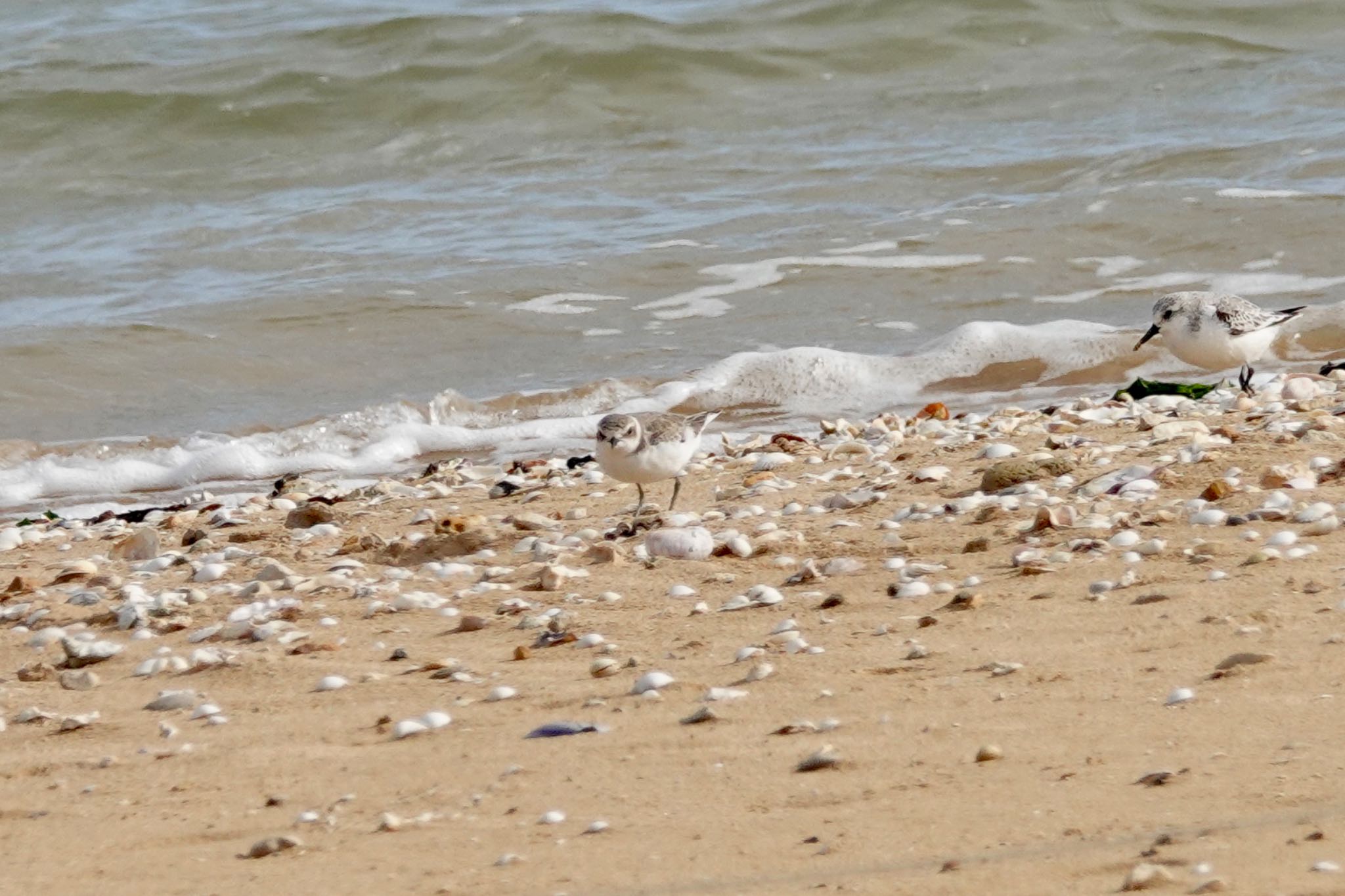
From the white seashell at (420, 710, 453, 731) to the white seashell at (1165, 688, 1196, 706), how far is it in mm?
1756

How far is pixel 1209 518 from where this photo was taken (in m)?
5.29

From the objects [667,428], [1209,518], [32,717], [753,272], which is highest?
[667,428]

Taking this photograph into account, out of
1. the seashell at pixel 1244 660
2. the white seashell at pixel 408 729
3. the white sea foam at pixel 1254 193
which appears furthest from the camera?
the white sea foam at pixel 1254 193

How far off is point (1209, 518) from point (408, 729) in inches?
103

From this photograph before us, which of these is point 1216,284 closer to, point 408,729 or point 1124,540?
point 1124,540

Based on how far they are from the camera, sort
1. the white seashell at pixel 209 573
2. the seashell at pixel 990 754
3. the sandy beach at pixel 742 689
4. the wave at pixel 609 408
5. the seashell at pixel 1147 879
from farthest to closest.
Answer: the wave at pixel 609 408 → the white seashell at pixel 209 573 → the seashell at pixel 990 754 → the sandy beach at pixel 742 689 → the seashell at pixel 1147 879

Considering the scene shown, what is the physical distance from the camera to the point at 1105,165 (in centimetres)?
1401

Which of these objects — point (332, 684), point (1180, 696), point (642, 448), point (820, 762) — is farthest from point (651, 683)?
point (642, 448)

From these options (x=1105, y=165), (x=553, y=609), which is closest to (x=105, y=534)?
(x=553, y=609)

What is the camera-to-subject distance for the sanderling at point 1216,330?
25.9 feet

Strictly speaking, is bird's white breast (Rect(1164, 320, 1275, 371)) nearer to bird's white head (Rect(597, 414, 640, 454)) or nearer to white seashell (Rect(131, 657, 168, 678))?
bird's white head (Rect(597, 414, 640, 454))

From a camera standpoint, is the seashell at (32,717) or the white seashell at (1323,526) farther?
the white seashell at (1323,526)

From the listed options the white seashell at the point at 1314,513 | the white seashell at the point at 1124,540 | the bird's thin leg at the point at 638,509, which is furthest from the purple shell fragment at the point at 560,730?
the white seashell at the point at 1314,513

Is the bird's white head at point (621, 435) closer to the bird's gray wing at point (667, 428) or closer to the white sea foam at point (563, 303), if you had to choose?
the bird's gray wing at point (667, 428)
